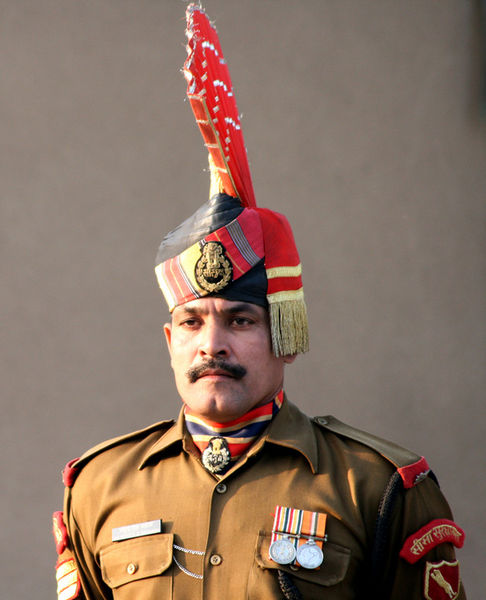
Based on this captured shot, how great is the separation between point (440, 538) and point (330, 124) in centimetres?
216

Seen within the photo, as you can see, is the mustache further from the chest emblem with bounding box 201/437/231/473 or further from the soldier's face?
the chest emblem with bounding box 201/437/231/473

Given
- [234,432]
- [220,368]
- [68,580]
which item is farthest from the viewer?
[68,580]

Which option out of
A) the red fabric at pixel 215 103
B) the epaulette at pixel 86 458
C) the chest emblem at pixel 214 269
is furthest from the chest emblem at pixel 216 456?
the red fabric at pixel 215 103

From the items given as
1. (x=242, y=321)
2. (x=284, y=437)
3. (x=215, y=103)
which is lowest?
(x=284, y=437)

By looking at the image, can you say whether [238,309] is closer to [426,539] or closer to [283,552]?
[283,552]

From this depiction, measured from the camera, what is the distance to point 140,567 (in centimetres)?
287

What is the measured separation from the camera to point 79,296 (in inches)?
171

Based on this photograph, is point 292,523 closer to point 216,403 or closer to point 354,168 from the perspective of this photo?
point 216,403

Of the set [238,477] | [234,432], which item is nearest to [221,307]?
[234,432]

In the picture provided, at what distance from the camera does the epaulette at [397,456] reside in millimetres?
2828

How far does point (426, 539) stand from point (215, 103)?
138cm

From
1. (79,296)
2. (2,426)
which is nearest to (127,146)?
(79,296)

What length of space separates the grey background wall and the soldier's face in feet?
4.65

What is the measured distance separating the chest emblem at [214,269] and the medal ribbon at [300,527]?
662 mm
